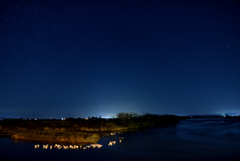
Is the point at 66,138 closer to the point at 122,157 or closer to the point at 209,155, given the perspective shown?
the point at 122,157

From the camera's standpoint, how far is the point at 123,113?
6744 centimetres

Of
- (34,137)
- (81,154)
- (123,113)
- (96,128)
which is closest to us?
(81,154)

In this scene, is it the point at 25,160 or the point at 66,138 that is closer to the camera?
the point at 25,160

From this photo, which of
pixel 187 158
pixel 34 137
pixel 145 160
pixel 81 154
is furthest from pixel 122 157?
pixel 34 137

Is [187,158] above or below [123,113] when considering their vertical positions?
below

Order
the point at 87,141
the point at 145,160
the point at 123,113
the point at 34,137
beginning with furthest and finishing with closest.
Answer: the point at 123,113, the point at 34,137, the point at 87,141, the point at 145,160

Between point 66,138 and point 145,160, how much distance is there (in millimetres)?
12513

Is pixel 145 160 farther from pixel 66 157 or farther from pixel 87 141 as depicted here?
pixel 87 141

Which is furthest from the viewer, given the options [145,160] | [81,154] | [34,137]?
[34,137]

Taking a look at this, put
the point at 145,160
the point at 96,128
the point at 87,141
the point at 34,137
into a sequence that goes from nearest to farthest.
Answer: the point at 145,160
the point at 87,141
the point at 34,137
the point at 96,128

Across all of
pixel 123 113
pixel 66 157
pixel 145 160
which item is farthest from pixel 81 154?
pixel 123 113

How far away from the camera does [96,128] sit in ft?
140

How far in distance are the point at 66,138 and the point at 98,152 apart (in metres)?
7.77

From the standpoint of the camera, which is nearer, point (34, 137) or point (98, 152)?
point (98, 152)
